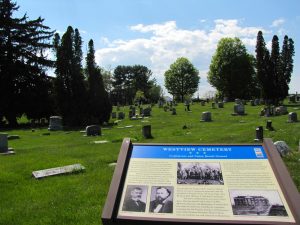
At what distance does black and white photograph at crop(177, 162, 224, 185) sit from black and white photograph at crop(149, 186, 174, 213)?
191mm

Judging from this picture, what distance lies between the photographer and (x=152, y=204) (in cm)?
408

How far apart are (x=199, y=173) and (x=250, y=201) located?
62 cm

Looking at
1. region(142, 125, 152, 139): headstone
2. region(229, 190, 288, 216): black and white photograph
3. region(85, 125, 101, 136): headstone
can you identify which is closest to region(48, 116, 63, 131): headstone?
region(85, 125, 101, 136): headstone

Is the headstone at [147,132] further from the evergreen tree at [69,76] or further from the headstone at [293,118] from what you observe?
the evergreen tree at [69,76]

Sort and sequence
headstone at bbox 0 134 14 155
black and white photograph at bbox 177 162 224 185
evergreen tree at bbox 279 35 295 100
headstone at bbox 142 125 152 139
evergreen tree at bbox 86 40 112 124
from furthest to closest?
1. evergreen tree at bbox 279 35 295 100
2. evergreen tree at bbox 86 40 112 124
3. headstone at bbox 142 125 152 139
4. headstone at bbox 0 134 14 155
5. black and white photograph at bbox 177 162 224 185

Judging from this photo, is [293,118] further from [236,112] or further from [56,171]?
[56,171]

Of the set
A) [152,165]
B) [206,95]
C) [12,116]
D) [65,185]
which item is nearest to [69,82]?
[12,116]

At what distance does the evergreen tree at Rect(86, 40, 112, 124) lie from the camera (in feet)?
106

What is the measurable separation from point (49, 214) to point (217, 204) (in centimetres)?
360

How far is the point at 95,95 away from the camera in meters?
33.4

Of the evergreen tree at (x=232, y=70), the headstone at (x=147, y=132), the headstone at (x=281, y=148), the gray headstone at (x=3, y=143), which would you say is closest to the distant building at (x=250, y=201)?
the headstone at (x=281, y=148)

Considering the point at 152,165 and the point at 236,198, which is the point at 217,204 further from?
the point at 152,165

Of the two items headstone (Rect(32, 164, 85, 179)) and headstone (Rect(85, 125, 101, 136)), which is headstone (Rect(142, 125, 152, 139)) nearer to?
headstone (Rect(85, 125, 101, 136))

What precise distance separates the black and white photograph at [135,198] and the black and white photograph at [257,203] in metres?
0.87
